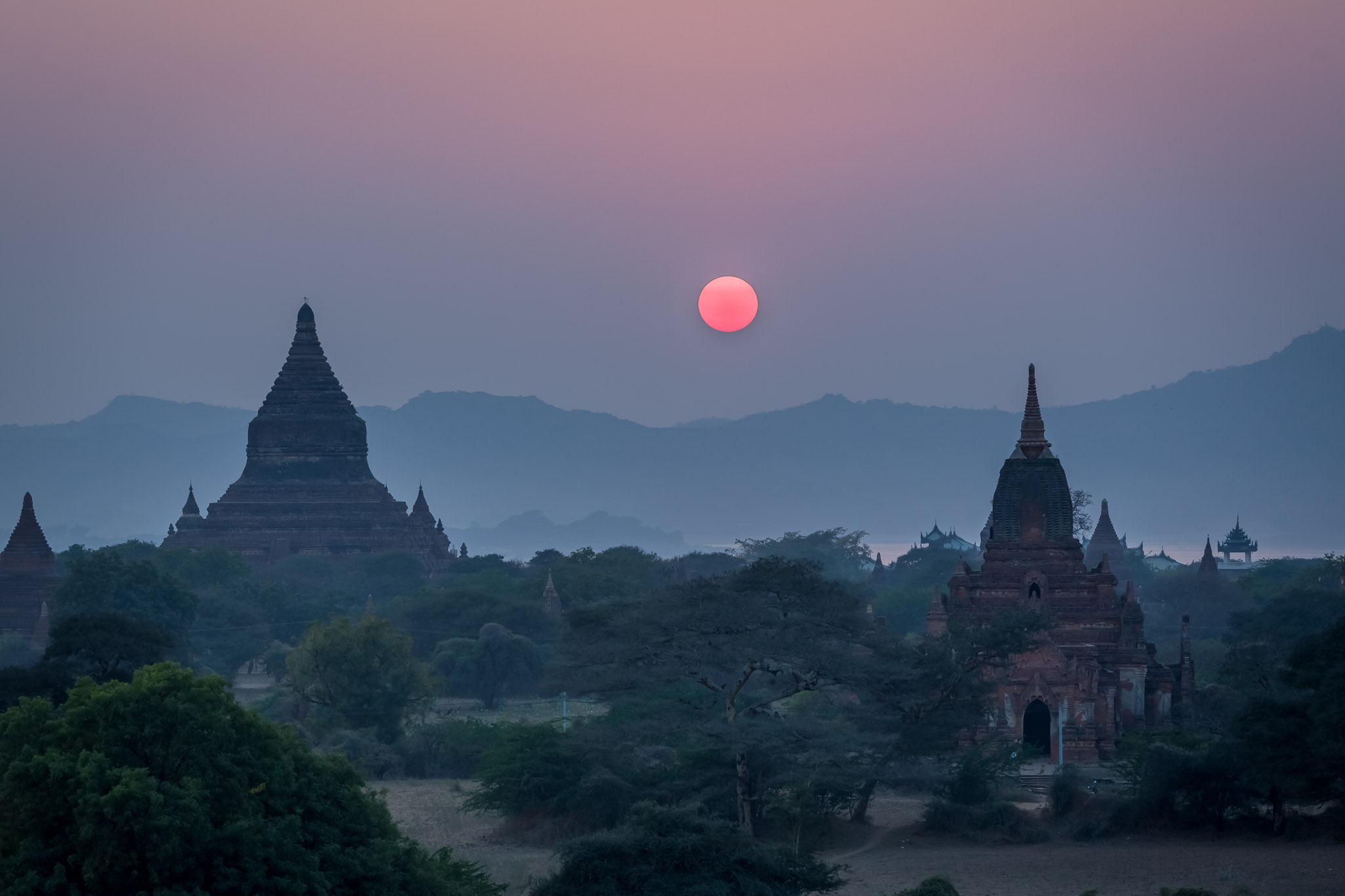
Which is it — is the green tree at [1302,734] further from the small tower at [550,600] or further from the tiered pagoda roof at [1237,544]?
the tiered pagoda roof at [1237,544]

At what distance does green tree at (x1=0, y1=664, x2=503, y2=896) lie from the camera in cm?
1897

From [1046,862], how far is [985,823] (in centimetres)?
261

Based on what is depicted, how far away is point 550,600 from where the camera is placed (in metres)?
69.6

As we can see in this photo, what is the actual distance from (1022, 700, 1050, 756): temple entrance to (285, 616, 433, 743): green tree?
12.9m

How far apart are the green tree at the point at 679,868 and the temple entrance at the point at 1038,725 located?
1960 centimetres

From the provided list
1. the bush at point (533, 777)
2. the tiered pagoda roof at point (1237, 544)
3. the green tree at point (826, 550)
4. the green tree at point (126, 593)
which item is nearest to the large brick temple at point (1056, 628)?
the bush at point (533, 777)

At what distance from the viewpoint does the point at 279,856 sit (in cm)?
1966

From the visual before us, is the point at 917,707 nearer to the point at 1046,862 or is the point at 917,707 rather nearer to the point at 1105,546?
the point at 1046,862

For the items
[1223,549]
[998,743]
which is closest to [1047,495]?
[998,743]

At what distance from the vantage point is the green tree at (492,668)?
5684 cm

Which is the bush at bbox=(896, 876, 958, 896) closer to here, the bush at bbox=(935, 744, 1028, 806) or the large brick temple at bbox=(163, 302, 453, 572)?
the bush at bbox=(935, 744, 1028, 806)

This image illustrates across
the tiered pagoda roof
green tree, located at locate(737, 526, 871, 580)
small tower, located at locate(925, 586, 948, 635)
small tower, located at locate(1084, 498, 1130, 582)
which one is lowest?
small tower, located at locate(925, 586, 948, 635)

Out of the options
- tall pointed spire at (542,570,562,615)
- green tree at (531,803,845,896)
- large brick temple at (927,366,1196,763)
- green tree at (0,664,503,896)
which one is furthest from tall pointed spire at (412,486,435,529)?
green tree at (0,664,503,896)

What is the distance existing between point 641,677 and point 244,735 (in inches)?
501
